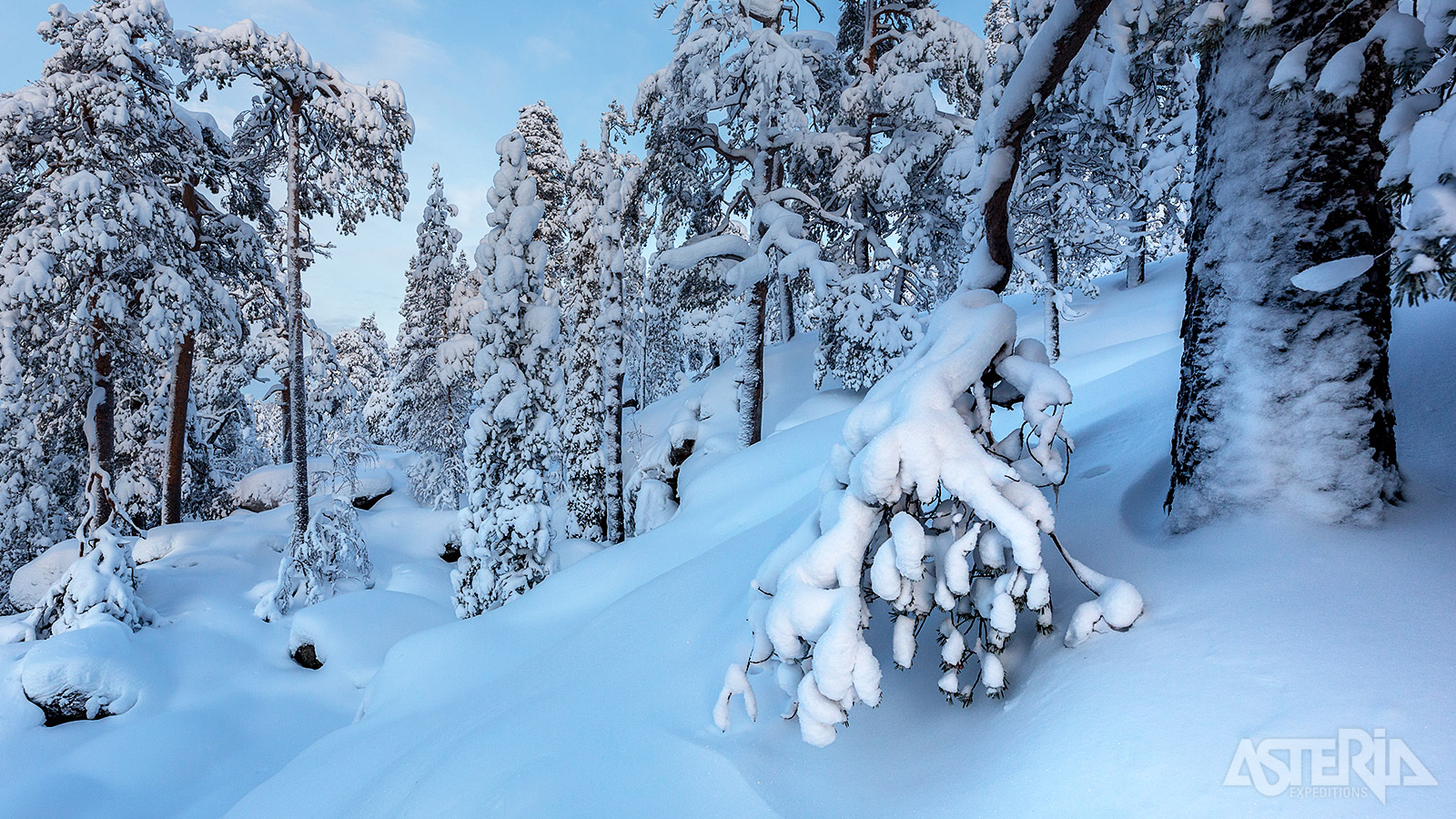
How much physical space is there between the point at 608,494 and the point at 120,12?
13.8m

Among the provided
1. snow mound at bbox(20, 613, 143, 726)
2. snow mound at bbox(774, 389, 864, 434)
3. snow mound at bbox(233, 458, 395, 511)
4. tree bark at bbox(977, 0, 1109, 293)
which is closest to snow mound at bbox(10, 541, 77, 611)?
snow mound at bbox(20, 613, 143, 726)

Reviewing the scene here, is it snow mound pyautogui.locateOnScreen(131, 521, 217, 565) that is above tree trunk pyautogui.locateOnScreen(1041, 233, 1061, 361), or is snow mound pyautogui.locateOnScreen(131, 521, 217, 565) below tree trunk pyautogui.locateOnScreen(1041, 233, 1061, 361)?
below

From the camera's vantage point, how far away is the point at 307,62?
12117 mm

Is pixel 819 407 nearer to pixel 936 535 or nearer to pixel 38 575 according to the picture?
pixel 936 535

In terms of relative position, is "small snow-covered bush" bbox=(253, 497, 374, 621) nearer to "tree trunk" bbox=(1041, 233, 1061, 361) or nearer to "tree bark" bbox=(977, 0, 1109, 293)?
"tree bark" bbox=(977, 0, 1109, 293)

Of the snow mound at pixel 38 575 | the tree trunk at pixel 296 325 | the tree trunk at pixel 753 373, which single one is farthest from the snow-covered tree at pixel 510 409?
the snow mound at pixel 38 575

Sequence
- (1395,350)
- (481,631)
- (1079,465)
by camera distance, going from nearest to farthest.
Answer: (1395,350) → (1079,465) → (481,631)

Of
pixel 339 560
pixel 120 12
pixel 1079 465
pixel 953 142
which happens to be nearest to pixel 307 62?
pixel 120 12

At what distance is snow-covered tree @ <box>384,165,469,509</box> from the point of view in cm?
2197

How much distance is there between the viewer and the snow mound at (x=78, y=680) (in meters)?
8.04

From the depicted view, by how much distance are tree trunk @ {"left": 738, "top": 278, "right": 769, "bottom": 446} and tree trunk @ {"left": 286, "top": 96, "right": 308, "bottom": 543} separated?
9272 millimetres

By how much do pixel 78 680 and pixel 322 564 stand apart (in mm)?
5204

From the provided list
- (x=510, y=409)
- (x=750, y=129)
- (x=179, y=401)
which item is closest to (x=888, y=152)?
(x=750, y=129)

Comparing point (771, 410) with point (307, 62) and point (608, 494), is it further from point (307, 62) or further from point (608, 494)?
point (307, 62)
